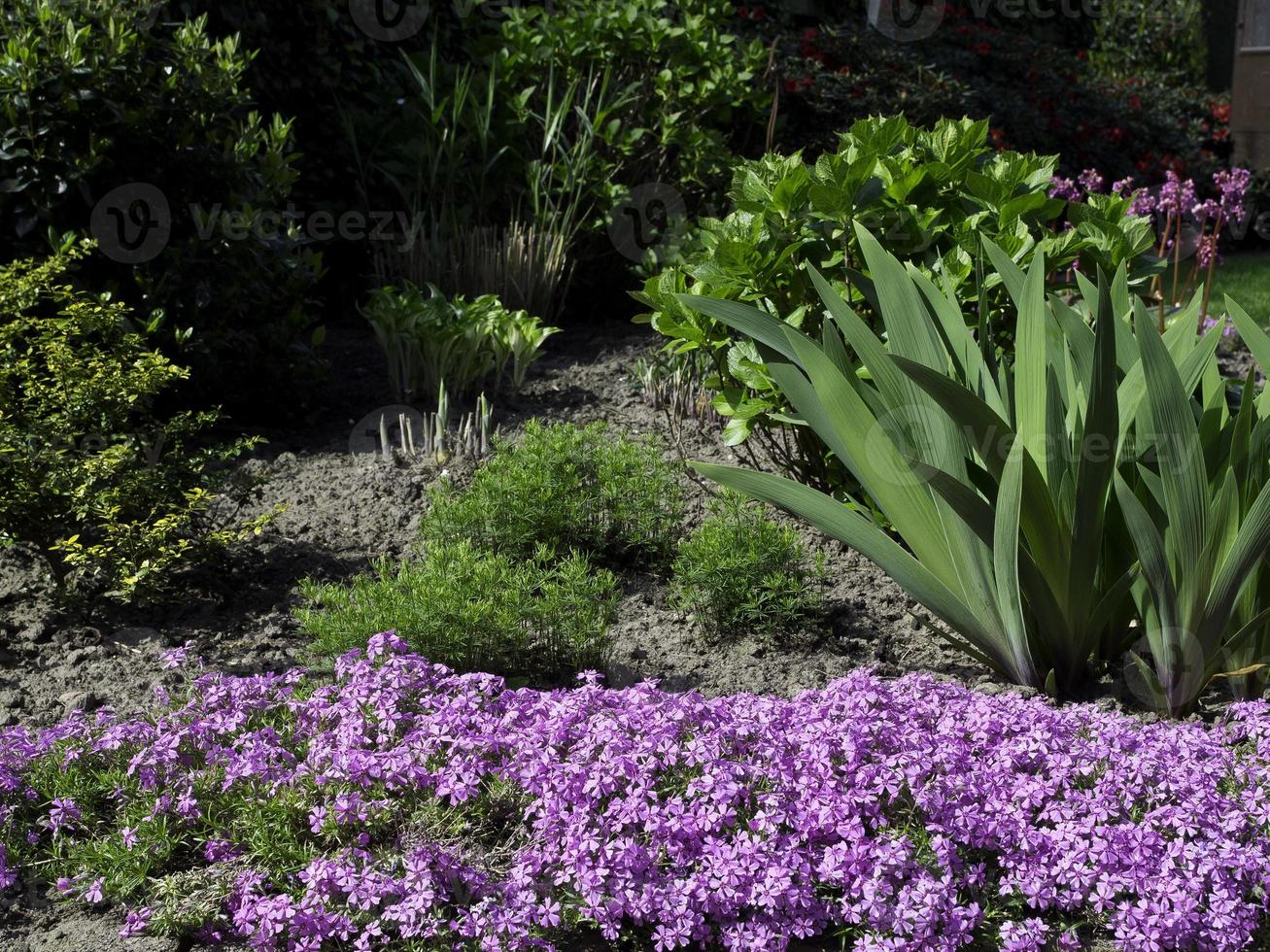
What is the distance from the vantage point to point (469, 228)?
634 cm

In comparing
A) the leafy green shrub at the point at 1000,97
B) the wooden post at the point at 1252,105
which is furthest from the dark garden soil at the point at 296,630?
the wooden post at the point at 1252,105

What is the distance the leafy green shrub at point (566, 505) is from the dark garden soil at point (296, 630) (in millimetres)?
163

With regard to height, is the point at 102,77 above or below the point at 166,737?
above

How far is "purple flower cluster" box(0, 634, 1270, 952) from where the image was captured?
1979 mm

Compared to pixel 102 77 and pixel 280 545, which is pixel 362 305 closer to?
pixel 102 77

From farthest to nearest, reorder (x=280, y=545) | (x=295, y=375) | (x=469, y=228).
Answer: (x=469, y=228)
(x=295, y=375)
(x=280, y=545)

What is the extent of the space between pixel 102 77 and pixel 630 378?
2.37 meters

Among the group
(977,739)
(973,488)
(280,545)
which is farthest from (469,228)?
(977,739)
